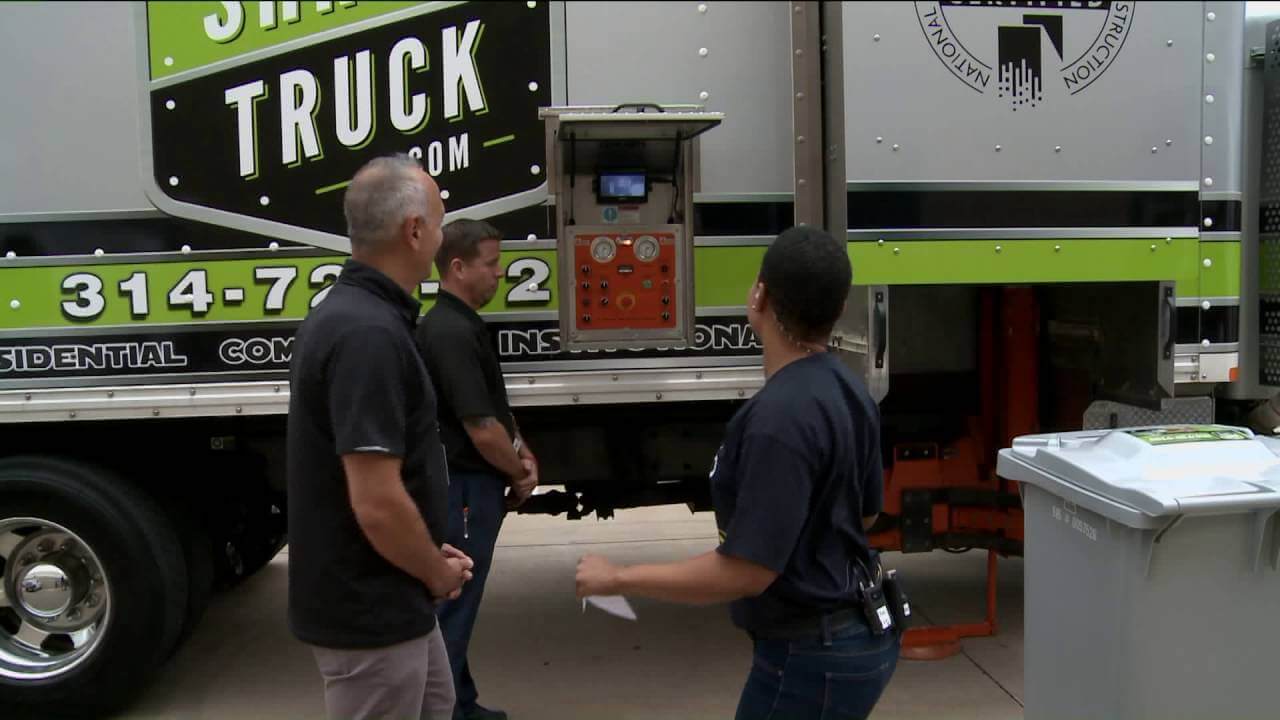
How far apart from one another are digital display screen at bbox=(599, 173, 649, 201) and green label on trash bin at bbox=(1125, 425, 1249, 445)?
178 centimetres

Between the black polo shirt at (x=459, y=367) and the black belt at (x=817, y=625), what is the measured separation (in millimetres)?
1598

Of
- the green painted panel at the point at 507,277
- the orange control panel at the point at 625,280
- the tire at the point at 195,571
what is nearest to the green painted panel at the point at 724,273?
the green painted panel at the point at 507,277

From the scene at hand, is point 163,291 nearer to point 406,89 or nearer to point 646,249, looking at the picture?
point 406,89

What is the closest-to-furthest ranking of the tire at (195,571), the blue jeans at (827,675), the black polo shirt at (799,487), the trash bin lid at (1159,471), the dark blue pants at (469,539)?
the black polo shirt at (799,487)
the blue jeans at (827,675)
the trash bin lid at (1159,471)
the dark blue pants at (469,539)
the tire at (195,571)

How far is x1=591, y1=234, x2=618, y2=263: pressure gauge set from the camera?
3.59m

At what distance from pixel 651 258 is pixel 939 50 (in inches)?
48.2

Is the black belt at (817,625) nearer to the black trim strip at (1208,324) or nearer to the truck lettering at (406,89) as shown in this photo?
the truck lettering at (406,89)

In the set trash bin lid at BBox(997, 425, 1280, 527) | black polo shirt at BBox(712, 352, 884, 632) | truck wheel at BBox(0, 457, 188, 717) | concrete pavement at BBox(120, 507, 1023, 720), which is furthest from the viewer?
concrete pavement at BBox(120, 507, 1023, 720)

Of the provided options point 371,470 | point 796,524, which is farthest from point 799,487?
point 371,470

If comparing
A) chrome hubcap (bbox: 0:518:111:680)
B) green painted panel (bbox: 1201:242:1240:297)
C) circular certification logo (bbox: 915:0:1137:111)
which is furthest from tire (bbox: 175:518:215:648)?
green painted panel (bbox: 1201:242:1240:297)

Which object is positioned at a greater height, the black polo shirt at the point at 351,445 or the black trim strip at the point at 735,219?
the black trim strip at the point at 735,219

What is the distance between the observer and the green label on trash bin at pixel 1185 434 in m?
2.59

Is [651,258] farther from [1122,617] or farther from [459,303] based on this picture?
[1122,617]

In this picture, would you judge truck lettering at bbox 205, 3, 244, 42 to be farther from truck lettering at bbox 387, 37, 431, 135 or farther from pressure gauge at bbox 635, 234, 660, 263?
pressure gauge at bbox 635, 234, 660, 263
